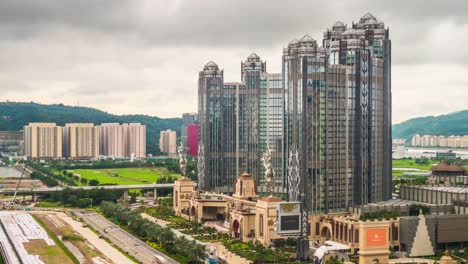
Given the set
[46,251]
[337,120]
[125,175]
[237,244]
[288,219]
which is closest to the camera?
[288,219]

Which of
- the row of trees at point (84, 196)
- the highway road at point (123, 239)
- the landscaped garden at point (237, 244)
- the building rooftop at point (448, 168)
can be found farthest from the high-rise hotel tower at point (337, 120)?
the row of trees at point (84, 196)

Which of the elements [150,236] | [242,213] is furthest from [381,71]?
[150,236]

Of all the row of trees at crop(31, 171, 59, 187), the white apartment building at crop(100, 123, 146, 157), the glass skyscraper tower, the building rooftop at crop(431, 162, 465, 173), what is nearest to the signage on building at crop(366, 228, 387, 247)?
the building rooftop at crop(431, 162, 465, 173)

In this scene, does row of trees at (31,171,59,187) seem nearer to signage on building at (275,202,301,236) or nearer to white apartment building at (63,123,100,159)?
white apartment building at (63,123,100,159)

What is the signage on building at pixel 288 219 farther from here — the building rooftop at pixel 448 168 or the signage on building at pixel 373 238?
the building rooftop at pixel 448 168

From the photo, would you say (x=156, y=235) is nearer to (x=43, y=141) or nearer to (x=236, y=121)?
(x=236, y=121)

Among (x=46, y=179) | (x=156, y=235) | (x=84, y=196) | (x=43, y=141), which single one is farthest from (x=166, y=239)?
(x=43, y=141)
